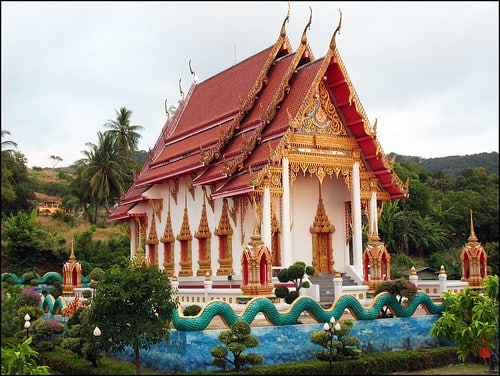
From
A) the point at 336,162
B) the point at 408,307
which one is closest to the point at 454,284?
the point at 408,307

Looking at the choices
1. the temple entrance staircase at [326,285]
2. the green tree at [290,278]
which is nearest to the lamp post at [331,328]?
the green tree at [290,278]

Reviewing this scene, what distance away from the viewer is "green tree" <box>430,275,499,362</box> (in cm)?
1270

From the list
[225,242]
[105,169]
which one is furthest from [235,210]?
[105,169]

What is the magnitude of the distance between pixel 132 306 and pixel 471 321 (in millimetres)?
6412

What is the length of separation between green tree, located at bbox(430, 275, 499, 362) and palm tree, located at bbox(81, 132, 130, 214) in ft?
96.1

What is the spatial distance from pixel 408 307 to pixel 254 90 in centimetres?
818

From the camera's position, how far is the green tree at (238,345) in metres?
11.7

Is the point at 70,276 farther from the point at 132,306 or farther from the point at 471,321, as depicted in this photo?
the point at 471,321

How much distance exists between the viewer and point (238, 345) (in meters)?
11.7

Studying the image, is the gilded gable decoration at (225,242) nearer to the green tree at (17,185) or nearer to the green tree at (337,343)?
the green tree at (337,343)

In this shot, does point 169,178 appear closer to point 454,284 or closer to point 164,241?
point 164,241

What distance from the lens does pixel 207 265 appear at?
67.9 feet

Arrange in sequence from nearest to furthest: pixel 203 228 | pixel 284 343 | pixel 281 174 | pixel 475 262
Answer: pixel 284 343
pixel 475 262
pixel 281 174
pixel 203 228

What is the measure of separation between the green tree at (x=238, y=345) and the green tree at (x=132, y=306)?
976 mm
